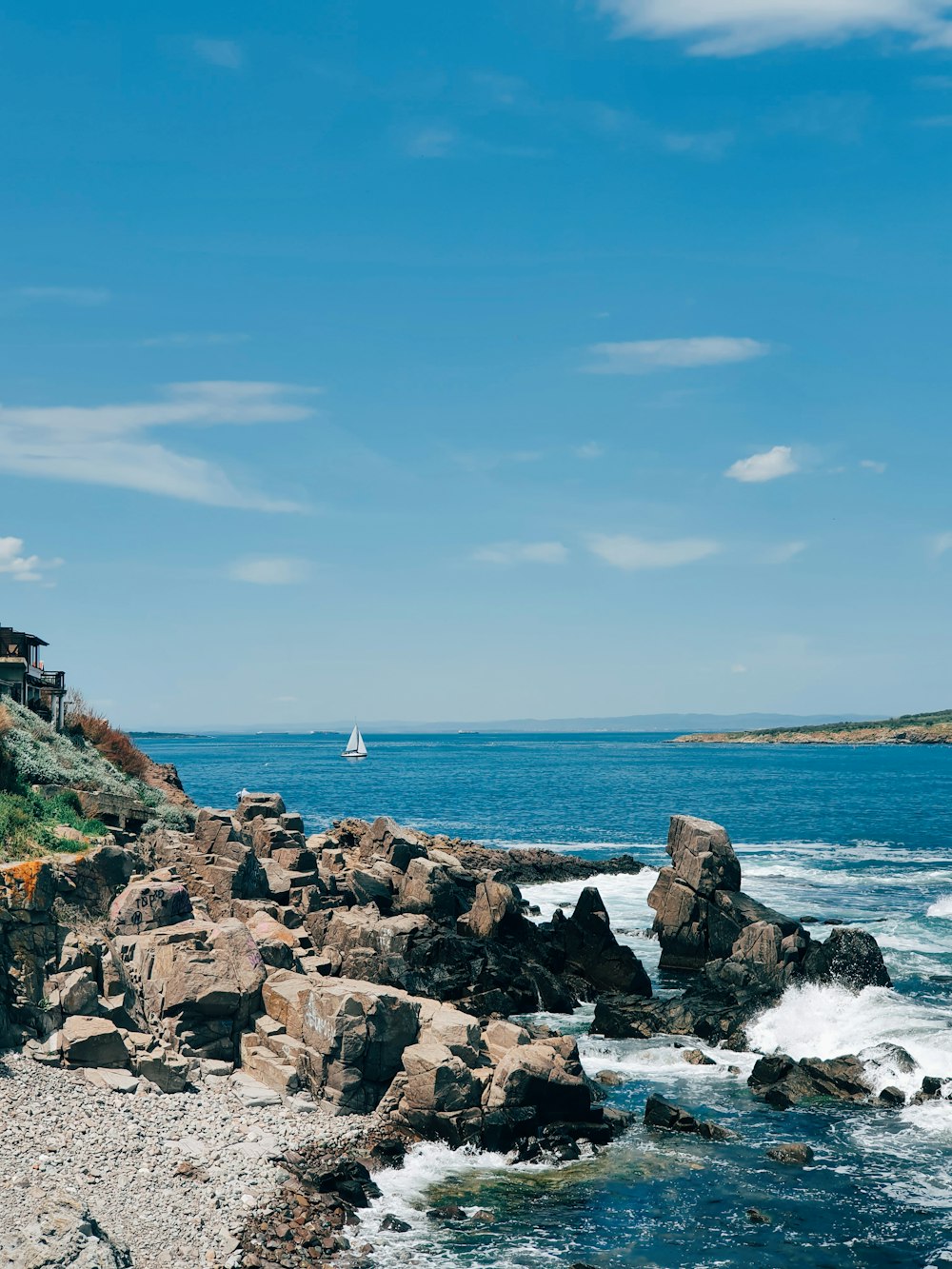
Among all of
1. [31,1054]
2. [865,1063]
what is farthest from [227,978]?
[865,1063]

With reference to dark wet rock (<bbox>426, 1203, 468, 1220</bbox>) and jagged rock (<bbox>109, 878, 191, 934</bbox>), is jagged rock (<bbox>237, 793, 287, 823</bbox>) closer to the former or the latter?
jagged rock (<bbox>109, 878, 191, 934</bbox>)

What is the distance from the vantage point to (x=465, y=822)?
330 feet

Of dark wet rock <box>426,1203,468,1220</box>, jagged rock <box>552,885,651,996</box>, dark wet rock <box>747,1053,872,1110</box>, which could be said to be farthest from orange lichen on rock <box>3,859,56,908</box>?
jagged rock <box>552,885,651,996</box>

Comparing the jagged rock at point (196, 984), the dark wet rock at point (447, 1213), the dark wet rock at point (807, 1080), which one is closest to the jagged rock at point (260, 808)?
the jagged rock at point (196, 984)

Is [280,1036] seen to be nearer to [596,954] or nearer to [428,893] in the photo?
[428,893]

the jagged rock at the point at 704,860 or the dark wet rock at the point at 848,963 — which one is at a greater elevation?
the jagged rock at the point at 704,860

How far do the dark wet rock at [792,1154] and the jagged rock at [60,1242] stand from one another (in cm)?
1627

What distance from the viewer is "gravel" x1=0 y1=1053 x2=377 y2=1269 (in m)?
20.5

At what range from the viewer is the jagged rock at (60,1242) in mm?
17812

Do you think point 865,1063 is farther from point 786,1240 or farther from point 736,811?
point 736,811

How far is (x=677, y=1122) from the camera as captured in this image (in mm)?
28297

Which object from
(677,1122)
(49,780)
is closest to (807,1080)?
(677,1122)

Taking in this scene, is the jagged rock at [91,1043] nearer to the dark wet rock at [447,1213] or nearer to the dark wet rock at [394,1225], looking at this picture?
the dark wet rock at [394,1225]

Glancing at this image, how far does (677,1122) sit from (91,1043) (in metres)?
16.0
